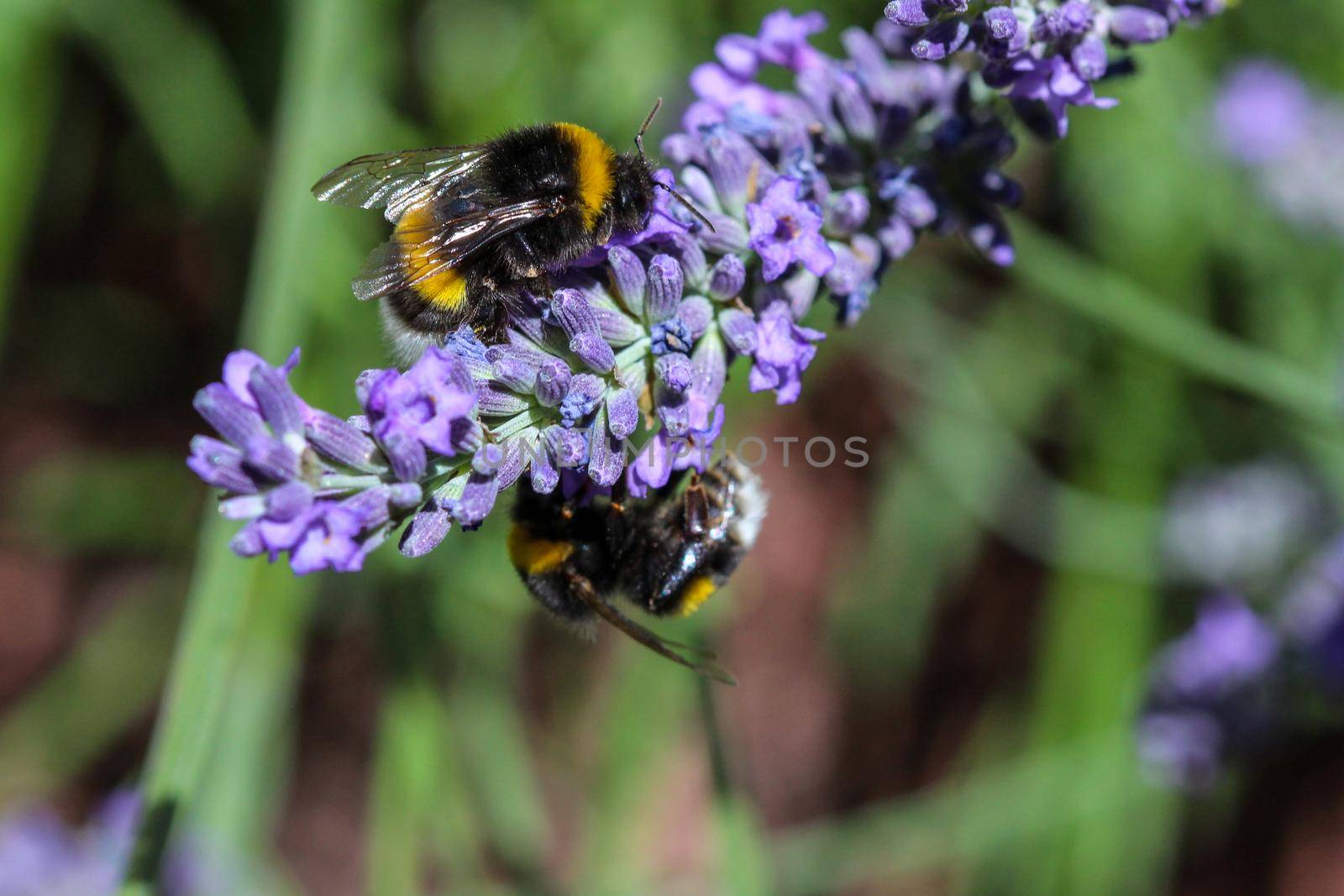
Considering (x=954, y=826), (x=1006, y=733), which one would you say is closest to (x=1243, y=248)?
(x=1006, y=733)


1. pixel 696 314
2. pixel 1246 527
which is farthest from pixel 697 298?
pixel 1246 527

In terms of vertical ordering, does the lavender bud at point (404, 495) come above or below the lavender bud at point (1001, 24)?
below

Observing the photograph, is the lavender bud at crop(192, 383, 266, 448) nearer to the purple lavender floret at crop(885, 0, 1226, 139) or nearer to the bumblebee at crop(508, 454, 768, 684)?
the bumblebee at crop(508, 454, 768, 684)

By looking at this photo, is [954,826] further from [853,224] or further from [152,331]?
[152,331]

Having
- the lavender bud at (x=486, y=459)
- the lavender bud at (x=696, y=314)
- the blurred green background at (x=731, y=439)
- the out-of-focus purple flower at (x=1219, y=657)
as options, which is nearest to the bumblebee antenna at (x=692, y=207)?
the lavender bud at (x=696, y=314)

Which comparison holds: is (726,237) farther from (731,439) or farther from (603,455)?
(731,439)

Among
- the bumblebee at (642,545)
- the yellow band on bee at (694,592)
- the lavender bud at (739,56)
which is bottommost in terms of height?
the yellow band on bee at (694,592)

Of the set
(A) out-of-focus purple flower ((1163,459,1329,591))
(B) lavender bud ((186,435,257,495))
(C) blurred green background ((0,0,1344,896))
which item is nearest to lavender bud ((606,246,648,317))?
(B) lavender bud ((186,435,257,495))

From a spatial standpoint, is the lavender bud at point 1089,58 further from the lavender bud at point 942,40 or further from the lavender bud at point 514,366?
the lavender bud at point 514,366
